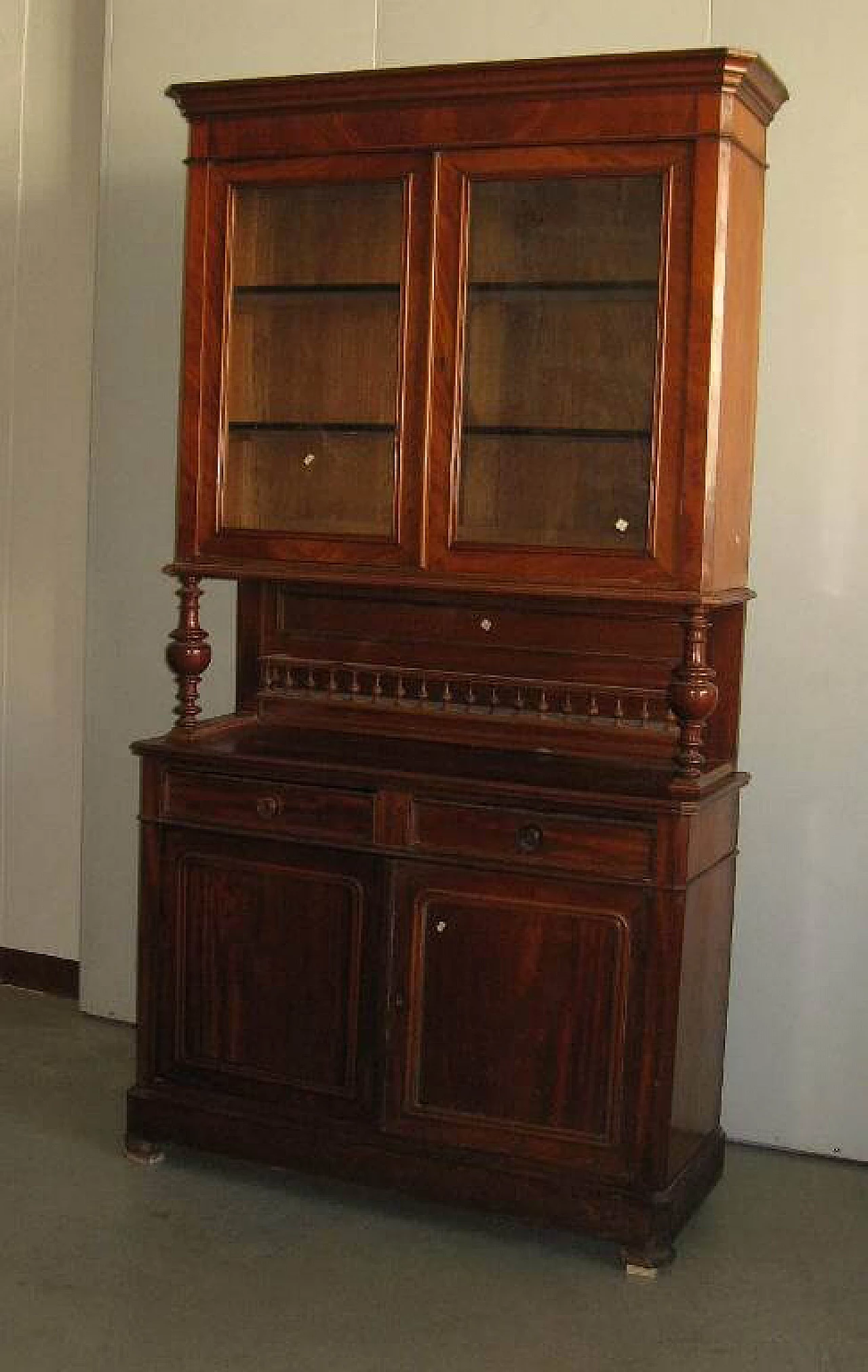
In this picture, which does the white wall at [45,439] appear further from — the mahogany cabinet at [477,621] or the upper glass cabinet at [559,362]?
the upper glass cabinet at [559,362]

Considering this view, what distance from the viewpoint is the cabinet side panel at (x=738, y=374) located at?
3.26m

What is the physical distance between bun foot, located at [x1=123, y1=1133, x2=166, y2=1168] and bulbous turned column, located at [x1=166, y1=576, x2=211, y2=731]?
878 mm

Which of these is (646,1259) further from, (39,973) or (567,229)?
(39,973)

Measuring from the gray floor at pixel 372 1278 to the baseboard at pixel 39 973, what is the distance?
2.96 feet

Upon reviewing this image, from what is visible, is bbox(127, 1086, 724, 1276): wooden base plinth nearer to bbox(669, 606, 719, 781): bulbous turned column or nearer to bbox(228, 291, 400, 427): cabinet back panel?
bbox(669, 606, 719, 781): bulbous turned column

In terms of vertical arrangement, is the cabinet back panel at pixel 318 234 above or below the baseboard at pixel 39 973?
above

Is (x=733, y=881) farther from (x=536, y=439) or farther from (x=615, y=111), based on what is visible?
(x=615, y=111)

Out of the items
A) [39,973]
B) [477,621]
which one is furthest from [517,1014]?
[39,973]

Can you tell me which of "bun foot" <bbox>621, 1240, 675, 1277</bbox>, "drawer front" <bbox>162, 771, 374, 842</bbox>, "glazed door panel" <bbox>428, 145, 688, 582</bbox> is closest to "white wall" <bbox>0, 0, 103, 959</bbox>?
"drawer front" <bbox>162, 771, 374, 842</bbox>

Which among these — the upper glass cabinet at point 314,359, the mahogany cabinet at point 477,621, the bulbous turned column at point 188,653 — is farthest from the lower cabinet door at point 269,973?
the upper glass cabinet at point 314,359

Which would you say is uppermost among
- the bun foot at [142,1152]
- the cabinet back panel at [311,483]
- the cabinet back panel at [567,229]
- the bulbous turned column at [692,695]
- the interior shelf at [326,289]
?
the cabinet back panel at [567,229]

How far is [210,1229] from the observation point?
3354 millimetres

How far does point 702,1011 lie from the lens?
3.43 metres

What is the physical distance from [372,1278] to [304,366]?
180 centimetres
